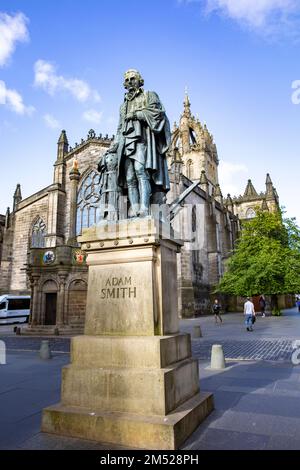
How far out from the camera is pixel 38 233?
109ft

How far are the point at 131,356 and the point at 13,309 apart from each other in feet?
91.9

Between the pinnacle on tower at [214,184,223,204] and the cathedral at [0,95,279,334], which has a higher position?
the pinnacle on tower at [214,184,223,204]

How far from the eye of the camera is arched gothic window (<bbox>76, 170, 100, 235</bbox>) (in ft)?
101

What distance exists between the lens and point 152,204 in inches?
164

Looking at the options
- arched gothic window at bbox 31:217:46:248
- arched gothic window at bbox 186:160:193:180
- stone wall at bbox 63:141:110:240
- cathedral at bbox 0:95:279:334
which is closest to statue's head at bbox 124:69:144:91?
cathedral at bbox 0:95:279:334

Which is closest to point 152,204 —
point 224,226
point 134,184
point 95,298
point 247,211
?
point 134,184

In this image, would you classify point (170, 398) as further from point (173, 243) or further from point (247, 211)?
point (247, 211)

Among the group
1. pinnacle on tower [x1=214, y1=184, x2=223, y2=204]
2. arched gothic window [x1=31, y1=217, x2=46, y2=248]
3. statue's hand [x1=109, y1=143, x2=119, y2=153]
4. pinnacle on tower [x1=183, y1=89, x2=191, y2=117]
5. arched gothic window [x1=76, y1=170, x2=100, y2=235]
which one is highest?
pinnacle on tower [x1=183, y1=89, x2=191, y2=117]

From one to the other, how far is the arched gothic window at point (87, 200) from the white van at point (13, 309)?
7.81m

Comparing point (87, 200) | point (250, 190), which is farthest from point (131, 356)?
point (250, 190)

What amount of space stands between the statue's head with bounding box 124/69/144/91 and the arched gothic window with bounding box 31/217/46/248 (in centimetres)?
2966

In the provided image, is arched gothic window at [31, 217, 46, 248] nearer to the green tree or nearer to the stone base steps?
the stone base steps

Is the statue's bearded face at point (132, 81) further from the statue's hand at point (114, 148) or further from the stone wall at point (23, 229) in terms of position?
the stone wall at point (23, 229)
